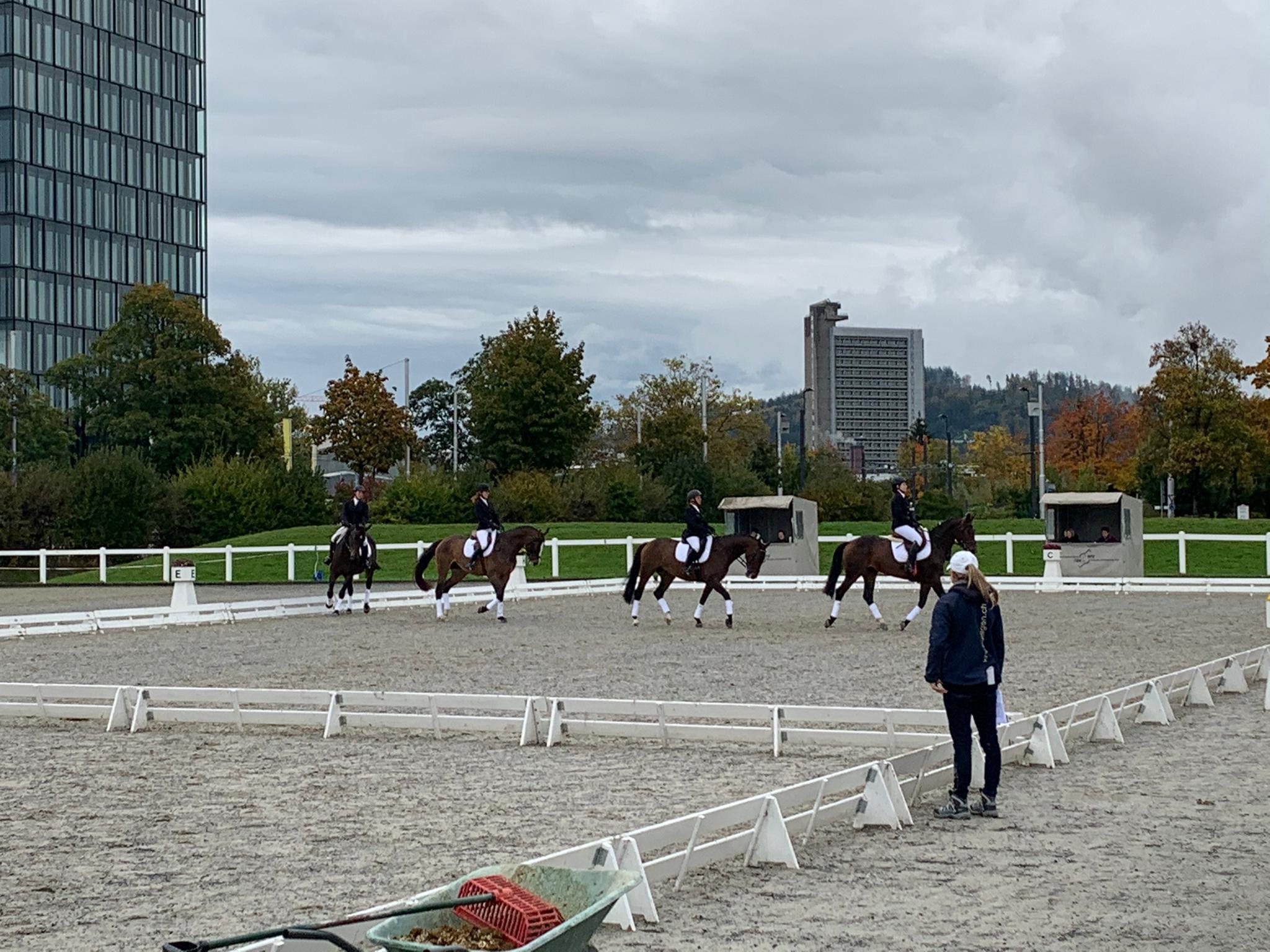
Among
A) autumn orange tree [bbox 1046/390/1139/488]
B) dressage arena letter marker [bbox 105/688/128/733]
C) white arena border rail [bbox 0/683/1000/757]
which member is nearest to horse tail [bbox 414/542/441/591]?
white arena border rail [bbox 0/683/1000/757]

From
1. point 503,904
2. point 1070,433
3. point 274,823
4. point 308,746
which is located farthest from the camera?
point 1070,433

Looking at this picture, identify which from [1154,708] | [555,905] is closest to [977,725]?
[1154,708]

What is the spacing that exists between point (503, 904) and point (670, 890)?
2862 millimetres

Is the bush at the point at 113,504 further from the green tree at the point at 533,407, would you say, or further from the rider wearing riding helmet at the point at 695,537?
the rider wearing riding helmet at the point at 695,537

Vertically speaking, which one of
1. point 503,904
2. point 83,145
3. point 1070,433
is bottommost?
point 503,904

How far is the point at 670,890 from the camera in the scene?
814 cm

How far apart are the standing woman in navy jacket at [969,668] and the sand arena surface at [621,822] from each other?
38 cm

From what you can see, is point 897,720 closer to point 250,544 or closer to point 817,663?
point 817,663

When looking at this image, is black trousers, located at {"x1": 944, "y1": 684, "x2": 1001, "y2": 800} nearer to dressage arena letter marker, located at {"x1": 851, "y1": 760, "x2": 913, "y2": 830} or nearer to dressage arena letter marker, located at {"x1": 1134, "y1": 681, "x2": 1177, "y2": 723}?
dressage arena letter marker, located at {"x1": 851, "y1": 760, "x2": 913, "y2": 830}

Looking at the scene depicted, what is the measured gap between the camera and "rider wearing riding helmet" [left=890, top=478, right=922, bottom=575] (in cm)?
2452

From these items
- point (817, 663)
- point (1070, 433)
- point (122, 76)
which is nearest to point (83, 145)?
point (122, 76)

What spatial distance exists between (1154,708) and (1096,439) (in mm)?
81443

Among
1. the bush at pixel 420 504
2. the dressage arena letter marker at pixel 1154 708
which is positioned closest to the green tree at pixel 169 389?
the bush at pixel 420 504

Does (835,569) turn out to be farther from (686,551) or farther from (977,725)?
(977,725)
